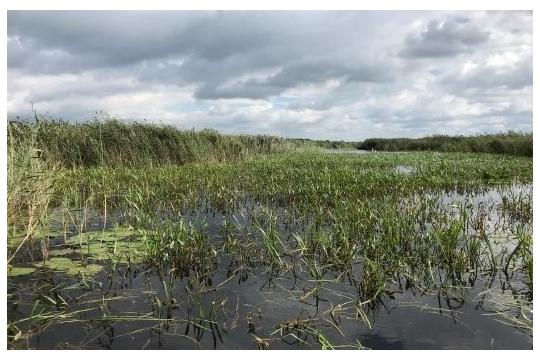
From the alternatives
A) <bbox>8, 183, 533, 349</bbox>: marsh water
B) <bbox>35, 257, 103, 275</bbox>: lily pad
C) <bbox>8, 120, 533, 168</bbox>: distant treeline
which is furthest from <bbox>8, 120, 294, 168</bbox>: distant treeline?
<bbox>8, 183, 533, 349</bbox>: marsh water

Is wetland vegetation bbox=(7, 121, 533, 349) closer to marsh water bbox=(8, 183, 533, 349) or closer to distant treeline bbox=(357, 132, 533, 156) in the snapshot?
marsh water bbox=(8, 183, 533, 349)

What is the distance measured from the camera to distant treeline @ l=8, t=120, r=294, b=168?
15.0 metres

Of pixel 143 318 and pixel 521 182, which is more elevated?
pixel 521 182

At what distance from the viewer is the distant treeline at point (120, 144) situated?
590 inches

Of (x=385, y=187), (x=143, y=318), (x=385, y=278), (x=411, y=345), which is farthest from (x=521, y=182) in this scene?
(x=143, y=318)

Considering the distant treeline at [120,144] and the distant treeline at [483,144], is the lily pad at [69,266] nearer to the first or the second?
the distant treeline at [120,144]

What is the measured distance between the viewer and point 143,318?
3404 millimetres

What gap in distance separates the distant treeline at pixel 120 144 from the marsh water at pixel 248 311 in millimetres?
10683

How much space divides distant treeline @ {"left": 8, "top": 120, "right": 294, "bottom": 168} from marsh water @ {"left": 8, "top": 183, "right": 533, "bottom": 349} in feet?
35.0

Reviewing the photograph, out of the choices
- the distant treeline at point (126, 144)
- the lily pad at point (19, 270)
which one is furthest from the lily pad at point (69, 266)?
the distant treeline at point (126, 144)

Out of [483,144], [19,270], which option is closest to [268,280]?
[19,270]

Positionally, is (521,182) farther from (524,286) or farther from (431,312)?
(431,312)
